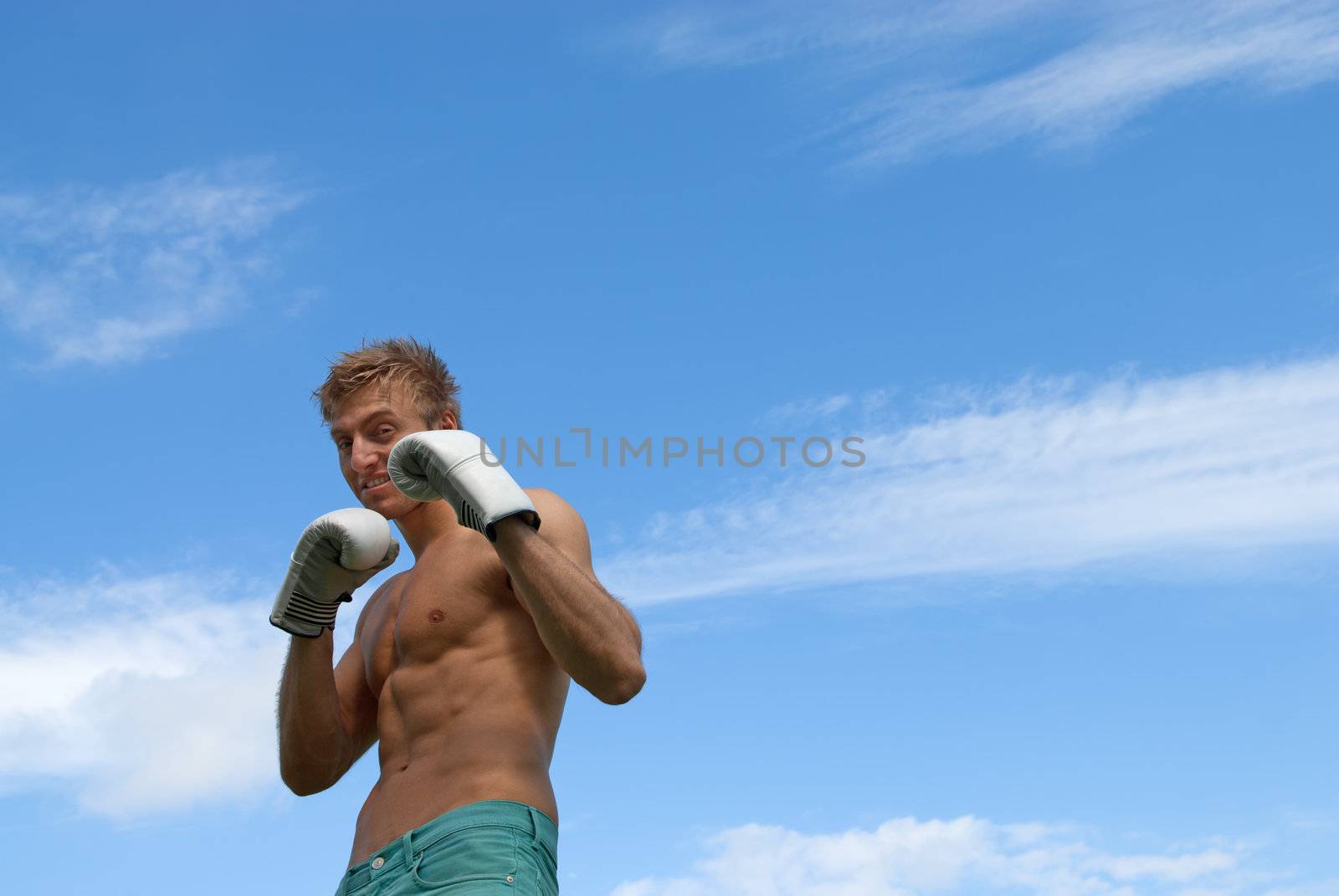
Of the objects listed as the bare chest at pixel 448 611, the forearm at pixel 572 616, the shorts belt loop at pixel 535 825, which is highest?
the bare chest at pixel 448 611

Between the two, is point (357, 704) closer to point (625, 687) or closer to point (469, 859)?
point (469, 859)

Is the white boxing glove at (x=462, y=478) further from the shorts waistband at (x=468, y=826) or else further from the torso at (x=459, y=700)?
the shorts waistband at (x=468, y=826)

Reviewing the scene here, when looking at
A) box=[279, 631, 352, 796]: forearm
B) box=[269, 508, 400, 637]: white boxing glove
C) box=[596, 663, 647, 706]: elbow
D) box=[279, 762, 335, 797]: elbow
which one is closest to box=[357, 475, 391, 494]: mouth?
box=[269, 508, 400, 637]: white boxing glove

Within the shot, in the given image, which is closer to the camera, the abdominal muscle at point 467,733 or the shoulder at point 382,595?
the abdominal muscle at point 467,733

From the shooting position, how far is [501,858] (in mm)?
3402

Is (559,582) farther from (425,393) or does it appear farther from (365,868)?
(425,393)

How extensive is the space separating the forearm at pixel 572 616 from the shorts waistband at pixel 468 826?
368mm

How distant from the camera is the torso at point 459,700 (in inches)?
143

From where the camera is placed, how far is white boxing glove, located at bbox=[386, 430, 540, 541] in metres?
3.47

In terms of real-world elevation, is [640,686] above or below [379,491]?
below

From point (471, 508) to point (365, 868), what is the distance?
104cm

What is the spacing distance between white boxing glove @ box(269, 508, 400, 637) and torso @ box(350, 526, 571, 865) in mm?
203

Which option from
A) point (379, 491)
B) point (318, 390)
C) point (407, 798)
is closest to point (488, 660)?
point (407, 798)

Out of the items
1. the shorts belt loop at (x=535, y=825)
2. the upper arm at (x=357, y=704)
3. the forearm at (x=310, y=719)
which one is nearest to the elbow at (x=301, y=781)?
the forearm at (x=310, y=719)
